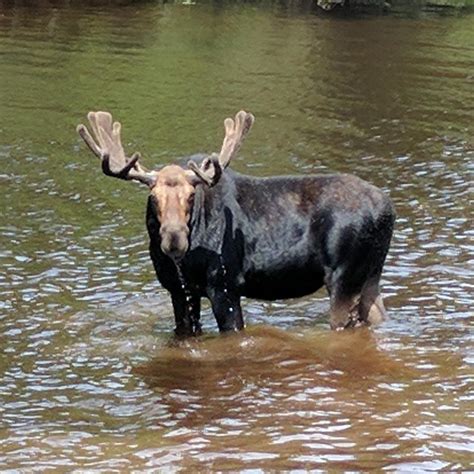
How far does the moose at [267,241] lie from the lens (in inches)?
381

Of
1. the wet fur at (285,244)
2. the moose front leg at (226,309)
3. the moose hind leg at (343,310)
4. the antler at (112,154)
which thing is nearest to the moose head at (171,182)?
the antler at (112,154)

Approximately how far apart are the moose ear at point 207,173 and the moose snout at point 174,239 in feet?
1.47

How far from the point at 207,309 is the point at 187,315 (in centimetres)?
102

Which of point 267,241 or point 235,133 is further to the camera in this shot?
point 235,133

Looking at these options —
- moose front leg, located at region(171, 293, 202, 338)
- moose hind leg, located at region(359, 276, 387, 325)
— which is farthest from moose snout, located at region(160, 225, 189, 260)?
moose hind leg, located at region(359, 276, 387, 325)

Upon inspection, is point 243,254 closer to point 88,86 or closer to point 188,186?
point 188,186

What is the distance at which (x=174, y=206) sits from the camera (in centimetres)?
912

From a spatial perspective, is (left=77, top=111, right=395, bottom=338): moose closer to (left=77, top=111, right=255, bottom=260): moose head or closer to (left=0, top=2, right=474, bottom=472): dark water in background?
(left=77, top=111, right=255, bottom=260): moose head

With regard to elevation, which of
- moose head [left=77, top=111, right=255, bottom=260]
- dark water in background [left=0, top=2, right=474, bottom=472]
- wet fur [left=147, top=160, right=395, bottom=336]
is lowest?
dark water in background [left=0, top=2, right=474, bottom=472]

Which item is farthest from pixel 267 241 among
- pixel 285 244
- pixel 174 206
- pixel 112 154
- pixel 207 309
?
pixel 112 154

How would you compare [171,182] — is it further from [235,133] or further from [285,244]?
[285,244]

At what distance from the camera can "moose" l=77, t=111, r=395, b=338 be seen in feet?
31.7

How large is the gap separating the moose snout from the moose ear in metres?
0.45

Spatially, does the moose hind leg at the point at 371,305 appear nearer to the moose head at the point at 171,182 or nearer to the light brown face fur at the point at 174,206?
the moose head at the point at 171,182
